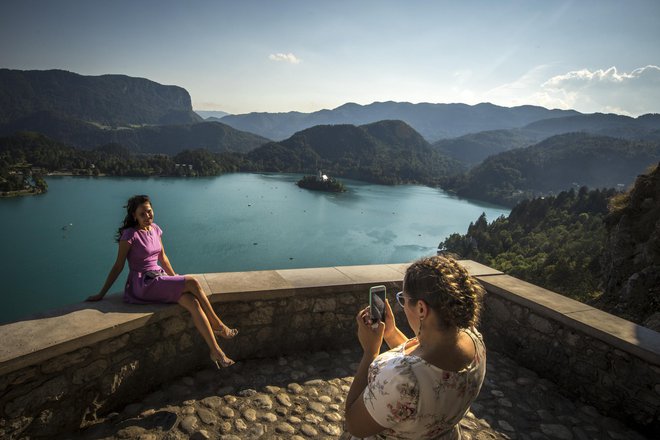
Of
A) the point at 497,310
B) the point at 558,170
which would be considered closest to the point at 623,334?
the point at 497,310

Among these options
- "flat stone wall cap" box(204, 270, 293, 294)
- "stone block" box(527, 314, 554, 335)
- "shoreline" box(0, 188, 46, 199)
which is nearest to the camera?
"flat stone wall cap" box(204, 270, 293, 294)

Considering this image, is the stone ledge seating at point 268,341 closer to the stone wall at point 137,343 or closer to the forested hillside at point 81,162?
the stone wall at point 137,343

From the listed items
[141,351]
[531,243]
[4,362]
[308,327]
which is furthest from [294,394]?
[531,243]

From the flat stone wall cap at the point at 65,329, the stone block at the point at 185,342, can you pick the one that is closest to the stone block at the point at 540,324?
the stone block at the point at 185,342

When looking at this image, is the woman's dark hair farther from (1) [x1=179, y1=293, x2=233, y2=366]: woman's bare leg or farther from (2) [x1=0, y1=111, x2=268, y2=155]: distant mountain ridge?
A: (2) [x1=0, y1=111, x2=268, y2=155]: distant mountain ridge

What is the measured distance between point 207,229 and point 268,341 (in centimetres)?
5967

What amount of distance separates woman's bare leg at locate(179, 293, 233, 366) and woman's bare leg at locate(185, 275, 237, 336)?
53mm

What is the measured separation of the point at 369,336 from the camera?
1.54 meters

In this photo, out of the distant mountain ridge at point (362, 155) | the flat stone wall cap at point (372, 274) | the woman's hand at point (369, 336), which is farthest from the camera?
the distant mountain ridge at point (362, 155)

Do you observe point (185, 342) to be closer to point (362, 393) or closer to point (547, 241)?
point (362, 393)

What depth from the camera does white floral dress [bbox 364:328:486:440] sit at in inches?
48.0

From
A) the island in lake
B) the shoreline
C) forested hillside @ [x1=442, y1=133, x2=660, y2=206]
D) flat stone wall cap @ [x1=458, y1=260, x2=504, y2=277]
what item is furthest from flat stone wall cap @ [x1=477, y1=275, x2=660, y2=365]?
forested hillside @ [x1=442, y1=133, x2=660, y2=206]

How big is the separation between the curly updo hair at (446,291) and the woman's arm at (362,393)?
305mm

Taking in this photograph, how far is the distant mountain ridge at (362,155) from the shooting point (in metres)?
142
